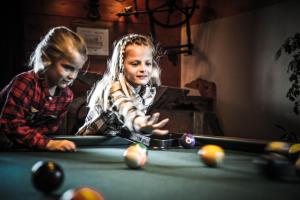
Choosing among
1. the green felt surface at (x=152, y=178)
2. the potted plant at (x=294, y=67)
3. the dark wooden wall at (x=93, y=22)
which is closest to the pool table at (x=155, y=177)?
the green felt surface at (x=152, y=178)

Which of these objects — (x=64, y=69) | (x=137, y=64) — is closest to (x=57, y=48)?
(x=64, y=69)

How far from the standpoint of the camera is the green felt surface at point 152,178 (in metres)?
1.22

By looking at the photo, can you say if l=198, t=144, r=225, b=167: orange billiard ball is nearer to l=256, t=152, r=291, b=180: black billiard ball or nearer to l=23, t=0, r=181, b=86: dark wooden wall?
l=256, t=152, r=291, b=180: black billiard ball

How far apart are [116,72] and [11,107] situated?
0.81 m

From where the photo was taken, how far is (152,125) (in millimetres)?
1962

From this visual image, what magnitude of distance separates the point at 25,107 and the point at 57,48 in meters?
0.39

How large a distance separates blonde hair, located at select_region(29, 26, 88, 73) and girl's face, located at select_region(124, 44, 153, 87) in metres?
0.46

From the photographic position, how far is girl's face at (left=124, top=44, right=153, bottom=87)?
279 cm

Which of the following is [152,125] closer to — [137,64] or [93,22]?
[137,64]

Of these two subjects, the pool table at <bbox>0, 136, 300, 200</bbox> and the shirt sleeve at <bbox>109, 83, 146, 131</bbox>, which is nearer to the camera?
the pool table at <bbox>0, 136, 300, 200</bbox>

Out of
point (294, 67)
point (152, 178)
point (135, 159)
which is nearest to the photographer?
point (152, 178)

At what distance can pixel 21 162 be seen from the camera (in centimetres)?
180

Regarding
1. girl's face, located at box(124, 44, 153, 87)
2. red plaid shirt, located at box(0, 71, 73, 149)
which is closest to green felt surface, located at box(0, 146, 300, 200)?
red plaid shirt, located at box(0, 71, 73, 149)

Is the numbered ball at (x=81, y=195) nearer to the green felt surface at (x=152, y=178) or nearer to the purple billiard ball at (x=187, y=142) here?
the green felt surface at (x=152, y=178)
